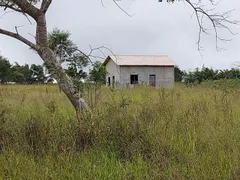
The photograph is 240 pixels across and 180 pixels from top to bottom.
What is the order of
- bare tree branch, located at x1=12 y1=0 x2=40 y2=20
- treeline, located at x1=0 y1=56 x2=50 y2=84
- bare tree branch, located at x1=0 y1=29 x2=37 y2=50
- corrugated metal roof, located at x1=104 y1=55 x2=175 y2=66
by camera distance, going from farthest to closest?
treeline, located at x1=0 y1=56 x2=50 y2=84 → corrugated metal roof, located at x1=104 y1=55 x2=175 y2=66 → bare tree branch, located at x1=0 y1=29 x2=37 y2=50 → bare tree branch, located at x1=12 y1=0 x2=40 y2=20

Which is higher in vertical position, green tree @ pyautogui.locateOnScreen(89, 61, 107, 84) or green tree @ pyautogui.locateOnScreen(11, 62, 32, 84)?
green tree @ pyautogui.locateOnScreen(11, 62, 32, 84)

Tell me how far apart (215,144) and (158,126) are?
913 millimetres

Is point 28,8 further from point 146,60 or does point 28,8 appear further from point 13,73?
point 13,73

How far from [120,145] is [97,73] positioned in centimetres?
133

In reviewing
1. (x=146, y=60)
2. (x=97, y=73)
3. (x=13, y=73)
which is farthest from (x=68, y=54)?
(x=13, y=73)

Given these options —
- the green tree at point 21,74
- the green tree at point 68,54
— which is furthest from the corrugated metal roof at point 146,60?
the green tree at point 68,54

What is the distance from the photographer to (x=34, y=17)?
6.21 metres

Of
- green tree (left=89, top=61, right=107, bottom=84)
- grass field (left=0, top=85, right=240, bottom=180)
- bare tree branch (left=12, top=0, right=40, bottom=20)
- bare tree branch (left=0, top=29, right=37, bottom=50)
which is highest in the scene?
bare tree branch (left=12, top=0, right=40, bottom=20)

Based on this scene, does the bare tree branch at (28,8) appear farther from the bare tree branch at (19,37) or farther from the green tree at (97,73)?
the green tree at (97,73)

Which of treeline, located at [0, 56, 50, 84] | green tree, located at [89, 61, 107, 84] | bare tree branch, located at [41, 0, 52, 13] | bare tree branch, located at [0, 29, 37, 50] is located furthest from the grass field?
treeline, located at [0, 56, 50, 84]

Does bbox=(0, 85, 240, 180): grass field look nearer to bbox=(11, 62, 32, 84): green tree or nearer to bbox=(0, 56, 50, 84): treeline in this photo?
bbox=(0, 56, 50, 84): treeline

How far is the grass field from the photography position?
161 inches

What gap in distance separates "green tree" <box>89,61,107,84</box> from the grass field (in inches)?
6.1

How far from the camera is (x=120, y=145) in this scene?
4992mm
